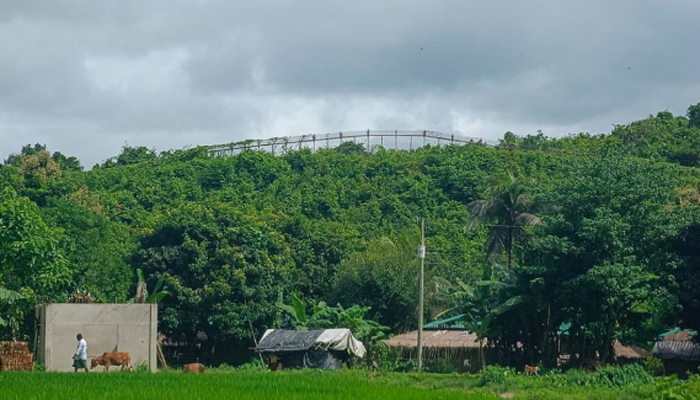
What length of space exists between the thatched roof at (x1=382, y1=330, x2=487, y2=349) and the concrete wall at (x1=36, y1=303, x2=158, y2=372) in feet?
36.3

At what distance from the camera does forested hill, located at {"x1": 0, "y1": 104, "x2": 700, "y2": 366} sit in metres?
30.6

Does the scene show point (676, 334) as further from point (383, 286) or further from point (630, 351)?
point (383, 286)

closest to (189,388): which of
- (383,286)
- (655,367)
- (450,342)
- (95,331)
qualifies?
(95,331)

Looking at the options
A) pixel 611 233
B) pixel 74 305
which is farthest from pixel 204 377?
pixel 611 233

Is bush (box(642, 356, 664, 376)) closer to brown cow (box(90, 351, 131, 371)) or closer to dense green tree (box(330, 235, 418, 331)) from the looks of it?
dense green tree (box(330, 235, 418, 331))

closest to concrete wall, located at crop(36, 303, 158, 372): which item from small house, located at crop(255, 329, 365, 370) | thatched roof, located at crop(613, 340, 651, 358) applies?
small house, located at crop(255, 329, 365, 370)

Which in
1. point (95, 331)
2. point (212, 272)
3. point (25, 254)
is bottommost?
point (95, 331)

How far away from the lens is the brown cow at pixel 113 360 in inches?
1057

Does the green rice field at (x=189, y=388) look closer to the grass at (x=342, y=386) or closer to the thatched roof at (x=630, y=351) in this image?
the grass at (x=342, y=386)

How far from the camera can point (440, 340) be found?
121 ft

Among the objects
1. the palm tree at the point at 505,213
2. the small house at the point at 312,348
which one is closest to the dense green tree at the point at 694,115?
the palm tree at the point at 505,213

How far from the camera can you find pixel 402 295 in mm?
42094

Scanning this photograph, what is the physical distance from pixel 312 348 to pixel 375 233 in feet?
68.9

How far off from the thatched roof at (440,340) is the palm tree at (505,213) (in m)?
4.51
